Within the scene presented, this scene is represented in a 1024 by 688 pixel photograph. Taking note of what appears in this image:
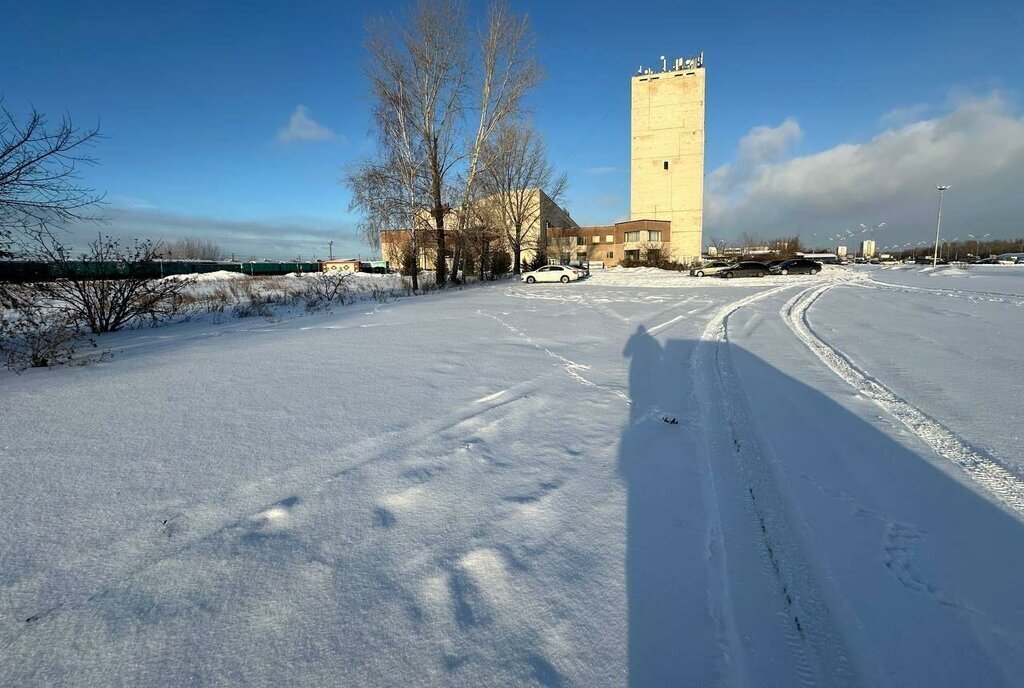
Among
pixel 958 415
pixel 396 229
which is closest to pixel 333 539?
pixel 958 415

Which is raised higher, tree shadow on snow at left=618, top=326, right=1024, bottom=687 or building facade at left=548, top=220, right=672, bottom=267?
building facade at left=548, top=220, right=672, bottom=267

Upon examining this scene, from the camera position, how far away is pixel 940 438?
12.2ft

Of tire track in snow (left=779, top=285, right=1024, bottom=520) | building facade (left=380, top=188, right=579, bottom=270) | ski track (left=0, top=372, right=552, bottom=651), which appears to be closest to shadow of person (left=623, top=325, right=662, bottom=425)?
ski track (left=0, top=372, right=552, bottom=651)

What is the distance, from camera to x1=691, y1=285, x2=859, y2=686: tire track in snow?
1.76m

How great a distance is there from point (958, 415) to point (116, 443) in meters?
7.21

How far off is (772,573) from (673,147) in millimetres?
76002

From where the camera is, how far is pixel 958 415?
4203mm

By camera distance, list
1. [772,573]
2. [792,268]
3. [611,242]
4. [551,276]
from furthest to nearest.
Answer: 1. [611,242]
2. [792,268]
3. [551,276]
4. [772,573]

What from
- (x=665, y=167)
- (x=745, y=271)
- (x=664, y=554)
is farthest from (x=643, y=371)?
(x=665, y=167)

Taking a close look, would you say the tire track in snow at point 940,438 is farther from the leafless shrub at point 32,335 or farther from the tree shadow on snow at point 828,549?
the leafless shrub at point 32,335

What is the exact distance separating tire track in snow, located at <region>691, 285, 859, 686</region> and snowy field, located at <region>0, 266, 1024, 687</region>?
0.04 ft

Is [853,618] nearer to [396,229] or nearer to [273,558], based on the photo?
[273,558]

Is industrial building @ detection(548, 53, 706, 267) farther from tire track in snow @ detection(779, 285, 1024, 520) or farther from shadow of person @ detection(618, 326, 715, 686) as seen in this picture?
shadow of person @ detection(618, 326, 715, 686)

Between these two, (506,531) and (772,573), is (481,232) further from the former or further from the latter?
(772,573)
